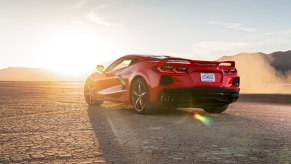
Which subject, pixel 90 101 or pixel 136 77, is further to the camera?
pixel 90 101

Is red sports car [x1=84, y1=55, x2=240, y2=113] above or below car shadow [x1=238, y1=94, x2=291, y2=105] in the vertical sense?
above

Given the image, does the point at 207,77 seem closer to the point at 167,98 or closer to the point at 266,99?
the point at 167,98

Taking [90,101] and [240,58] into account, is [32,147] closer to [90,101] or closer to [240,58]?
[90,101]

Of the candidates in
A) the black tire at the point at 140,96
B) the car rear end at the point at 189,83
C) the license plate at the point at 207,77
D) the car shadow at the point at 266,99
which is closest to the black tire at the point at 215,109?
the car rear end at the point at 189,83

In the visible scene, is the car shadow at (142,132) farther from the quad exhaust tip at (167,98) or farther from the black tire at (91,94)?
the black tire at (91,94)

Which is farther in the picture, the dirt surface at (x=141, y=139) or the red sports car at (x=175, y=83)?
the red sports car at (x=175, y=83)

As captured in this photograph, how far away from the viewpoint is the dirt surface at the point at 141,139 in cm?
502

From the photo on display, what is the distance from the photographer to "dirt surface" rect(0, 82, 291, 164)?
5016mm

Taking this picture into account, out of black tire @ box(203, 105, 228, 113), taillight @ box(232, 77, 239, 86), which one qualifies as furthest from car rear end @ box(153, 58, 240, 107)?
black tire @ box(203, 105, 228, 113)

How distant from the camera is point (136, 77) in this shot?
980 cm

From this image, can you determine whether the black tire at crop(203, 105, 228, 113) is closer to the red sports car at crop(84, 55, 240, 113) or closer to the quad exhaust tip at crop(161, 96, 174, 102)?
the red sports car at crop(84, 55, 240, 113)

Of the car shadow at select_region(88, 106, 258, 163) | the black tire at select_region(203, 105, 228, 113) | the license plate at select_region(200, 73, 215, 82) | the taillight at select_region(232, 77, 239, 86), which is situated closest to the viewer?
the car shadow at select_region(88, 106, 258, 163)

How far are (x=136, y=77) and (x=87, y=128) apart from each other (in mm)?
2621

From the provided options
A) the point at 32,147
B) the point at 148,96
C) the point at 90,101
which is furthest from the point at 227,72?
the point at 32,147
